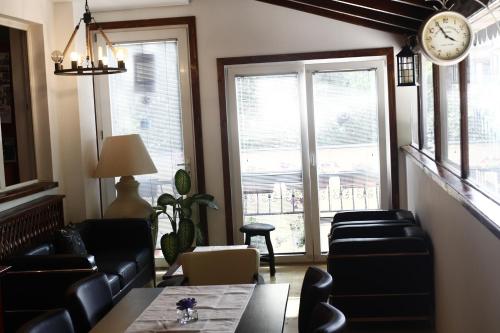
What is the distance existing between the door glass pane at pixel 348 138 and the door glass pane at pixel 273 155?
0.81 feet

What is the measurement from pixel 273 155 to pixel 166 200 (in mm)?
1194

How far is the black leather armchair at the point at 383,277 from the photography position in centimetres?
467

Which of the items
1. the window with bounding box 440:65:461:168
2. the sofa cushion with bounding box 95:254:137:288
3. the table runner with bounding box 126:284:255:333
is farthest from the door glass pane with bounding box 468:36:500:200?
the sofa cushion with bounding box 95:254:137:288

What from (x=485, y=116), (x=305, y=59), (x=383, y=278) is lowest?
(x=383, y=278)

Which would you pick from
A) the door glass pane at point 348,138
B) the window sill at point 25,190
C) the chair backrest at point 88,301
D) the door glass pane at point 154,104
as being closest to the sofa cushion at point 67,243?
the window sill at point 25,190

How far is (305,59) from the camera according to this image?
6.71 metres

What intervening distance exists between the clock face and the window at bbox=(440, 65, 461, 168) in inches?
35.5

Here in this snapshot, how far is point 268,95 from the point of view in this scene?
6887mm

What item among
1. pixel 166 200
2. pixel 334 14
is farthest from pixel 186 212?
pixel 334 14

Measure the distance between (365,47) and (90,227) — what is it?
312cm

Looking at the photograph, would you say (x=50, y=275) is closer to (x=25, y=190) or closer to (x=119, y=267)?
(x=119, y=267)

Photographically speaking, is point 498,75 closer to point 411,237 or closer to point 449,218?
point 449,218

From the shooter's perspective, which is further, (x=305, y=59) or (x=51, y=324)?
(x=305, y=59)

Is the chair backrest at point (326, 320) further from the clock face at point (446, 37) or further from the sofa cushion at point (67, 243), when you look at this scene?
the sofa cushion at point (67, 243)
